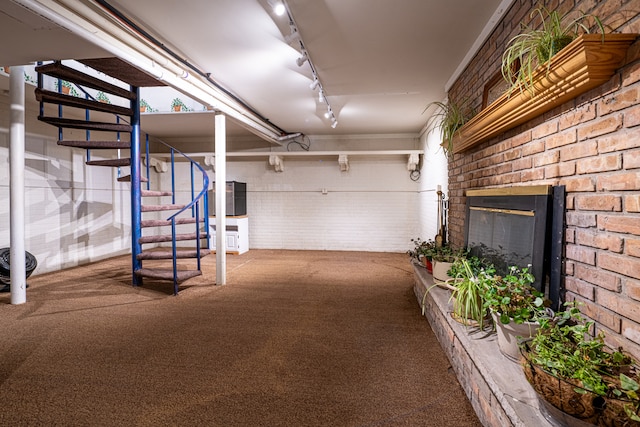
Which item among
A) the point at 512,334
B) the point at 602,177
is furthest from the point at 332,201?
the point at 602,177

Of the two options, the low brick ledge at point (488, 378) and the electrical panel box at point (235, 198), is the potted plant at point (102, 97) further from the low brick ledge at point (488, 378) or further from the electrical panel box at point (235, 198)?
the low brick ledge at point (488, 378)

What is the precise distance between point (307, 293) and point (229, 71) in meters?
2.71

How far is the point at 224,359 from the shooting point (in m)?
2.20

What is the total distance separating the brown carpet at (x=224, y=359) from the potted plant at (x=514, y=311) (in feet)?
1.45

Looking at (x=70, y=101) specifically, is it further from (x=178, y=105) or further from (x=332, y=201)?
(x=332, y=201)

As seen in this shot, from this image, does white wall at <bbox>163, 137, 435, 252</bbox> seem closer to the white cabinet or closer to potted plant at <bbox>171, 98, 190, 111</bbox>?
the white cabinet

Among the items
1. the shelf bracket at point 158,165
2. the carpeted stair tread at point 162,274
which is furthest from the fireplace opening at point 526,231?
the shelf bracket at point 158,165

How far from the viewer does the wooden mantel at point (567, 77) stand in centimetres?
124

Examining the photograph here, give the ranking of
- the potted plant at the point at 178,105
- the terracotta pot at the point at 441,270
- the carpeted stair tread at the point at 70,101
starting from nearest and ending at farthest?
the terracotta pot at the point at 441,270 < the carpeted stair tread at the point at 70,101 < the potted plant at the point at 178,105

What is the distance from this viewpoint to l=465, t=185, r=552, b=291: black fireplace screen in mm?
1752

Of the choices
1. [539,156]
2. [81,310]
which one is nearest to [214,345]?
[81,310]

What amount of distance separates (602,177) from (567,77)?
1.58ft

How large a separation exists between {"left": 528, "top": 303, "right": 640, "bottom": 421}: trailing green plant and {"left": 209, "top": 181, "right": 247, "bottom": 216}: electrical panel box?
5.79 m

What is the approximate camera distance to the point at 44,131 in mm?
4758
